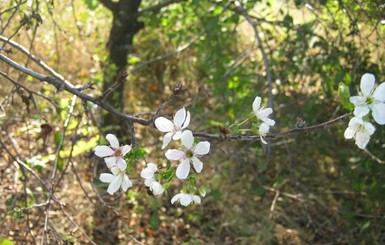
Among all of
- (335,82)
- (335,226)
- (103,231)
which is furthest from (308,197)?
(103,231)

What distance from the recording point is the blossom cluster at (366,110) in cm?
113

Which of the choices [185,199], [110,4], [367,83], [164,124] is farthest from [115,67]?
[367,83]

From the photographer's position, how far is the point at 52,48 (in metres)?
3.79

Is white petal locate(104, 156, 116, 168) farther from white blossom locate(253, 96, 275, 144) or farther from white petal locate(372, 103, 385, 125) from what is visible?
white petal locate(372, 103, 385, 125)

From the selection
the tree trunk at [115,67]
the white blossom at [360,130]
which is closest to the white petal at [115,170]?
the white blossom at [360,130]

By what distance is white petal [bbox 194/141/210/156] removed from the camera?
46.8 inches

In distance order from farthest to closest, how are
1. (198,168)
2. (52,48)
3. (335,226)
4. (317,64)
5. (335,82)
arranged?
1. (52,48)
2. (335,226)
3. (317,64)
4. (335,82)
5. (198,168)

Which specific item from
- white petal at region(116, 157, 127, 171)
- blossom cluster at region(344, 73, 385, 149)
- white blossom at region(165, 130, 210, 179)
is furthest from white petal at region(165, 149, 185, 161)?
blossom cluster at region(344, 73, 385, 149)

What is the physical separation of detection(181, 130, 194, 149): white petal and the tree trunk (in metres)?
1.53

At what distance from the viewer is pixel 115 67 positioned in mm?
2865

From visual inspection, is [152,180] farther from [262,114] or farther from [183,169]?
[262,114]

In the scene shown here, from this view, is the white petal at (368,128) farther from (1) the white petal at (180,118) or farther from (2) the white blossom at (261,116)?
(1) the white petal at (180,118)

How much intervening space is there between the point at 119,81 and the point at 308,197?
5.87ft

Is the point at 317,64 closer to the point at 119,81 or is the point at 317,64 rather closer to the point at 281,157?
the point at 281,157
